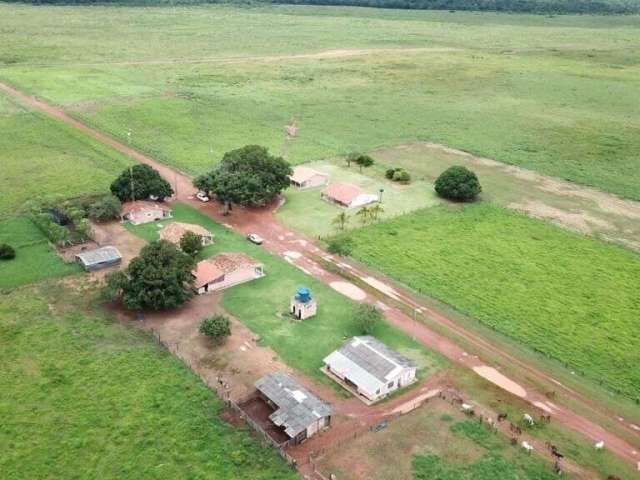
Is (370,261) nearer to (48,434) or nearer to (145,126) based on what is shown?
(48,434)

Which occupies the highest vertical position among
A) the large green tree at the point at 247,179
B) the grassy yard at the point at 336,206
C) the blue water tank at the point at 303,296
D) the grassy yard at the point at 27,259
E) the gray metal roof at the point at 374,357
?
the large green tree at the point at 247,179

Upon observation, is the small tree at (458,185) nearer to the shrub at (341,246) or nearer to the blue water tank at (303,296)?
the shrub at (341,246)

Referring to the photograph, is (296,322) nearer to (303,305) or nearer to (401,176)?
(303,305)

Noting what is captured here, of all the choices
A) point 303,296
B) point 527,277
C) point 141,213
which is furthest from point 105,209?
point 527,277

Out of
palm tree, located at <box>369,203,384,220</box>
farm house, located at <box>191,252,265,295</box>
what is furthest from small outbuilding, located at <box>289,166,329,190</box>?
farm house, located at <box>191,252,265,295</box>

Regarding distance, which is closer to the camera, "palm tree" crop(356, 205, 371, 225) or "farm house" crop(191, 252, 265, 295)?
"farm house" crop(191, 252, 265, 295)

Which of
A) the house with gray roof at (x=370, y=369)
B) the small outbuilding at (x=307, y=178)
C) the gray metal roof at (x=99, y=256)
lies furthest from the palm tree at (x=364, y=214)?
the gray metal roof at (x=99, y=256)

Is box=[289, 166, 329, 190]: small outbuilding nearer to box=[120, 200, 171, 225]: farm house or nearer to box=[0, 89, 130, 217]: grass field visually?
box=[120, 200, 171, 225]: farm house

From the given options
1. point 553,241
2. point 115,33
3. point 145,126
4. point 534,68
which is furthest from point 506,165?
point 115,33
